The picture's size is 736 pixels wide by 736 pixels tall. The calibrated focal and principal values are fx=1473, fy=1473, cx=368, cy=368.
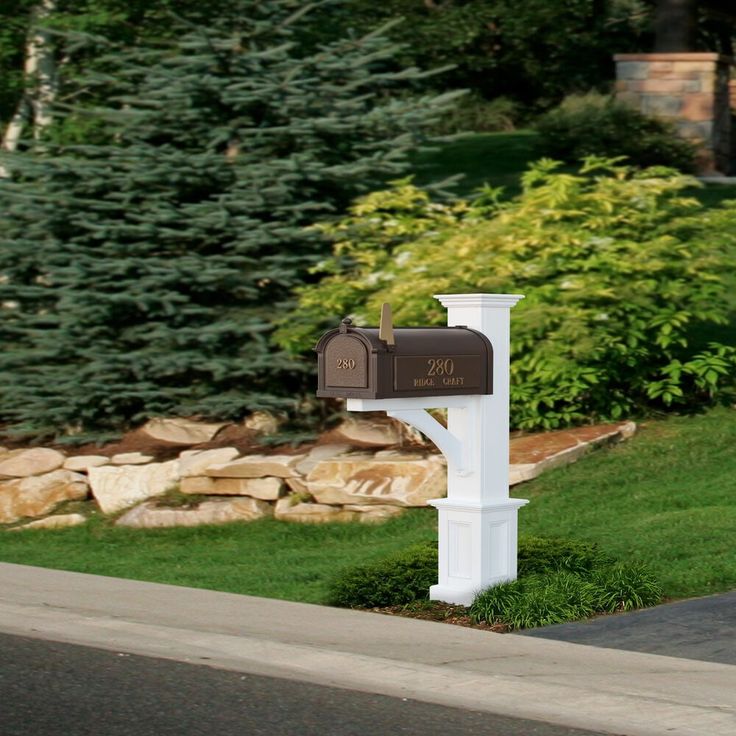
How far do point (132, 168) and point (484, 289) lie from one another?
4.02 m

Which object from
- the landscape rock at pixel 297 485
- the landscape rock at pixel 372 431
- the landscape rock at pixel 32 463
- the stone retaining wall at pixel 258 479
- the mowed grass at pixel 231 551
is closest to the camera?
the mowed grass at pixel 231 551

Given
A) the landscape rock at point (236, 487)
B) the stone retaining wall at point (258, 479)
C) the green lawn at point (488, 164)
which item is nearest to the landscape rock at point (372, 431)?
the stone retaining wall at point (258, 479)

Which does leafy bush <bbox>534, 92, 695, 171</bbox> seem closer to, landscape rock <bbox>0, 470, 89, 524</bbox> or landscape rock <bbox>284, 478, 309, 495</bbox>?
landscape rock <bbox>284, 478, 309, 495</bbox>

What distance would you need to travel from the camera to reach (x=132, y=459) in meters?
14.1

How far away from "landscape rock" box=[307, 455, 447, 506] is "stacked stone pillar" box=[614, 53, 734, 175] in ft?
37.2

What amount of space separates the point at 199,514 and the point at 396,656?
5.91m

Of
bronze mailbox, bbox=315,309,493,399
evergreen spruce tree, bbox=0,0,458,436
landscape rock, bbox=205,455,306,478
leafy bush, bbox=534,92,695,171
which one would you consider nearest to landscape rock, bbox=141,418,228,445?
evergreen spruce tree, bbox=0,0,458,436

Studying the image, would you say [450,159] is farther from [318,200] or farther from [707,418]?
[707,418]

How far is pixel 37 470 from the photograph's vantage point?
1459 cm

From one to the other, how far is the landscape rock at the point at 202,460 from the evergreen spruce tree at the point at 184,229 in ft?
2.20

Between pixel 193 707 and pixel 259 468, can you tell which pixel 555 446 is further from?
pixel 193 707

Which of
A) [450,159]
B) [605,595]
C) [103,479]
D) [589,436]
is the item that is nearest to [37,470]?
[103,479]

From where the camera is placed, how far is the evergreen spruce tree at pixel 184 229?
14.4m

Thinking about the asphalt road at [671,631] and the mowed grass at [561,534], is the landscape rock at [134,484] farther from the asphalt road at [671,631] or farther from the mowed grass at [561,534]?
the asphalt road at [671,631]
